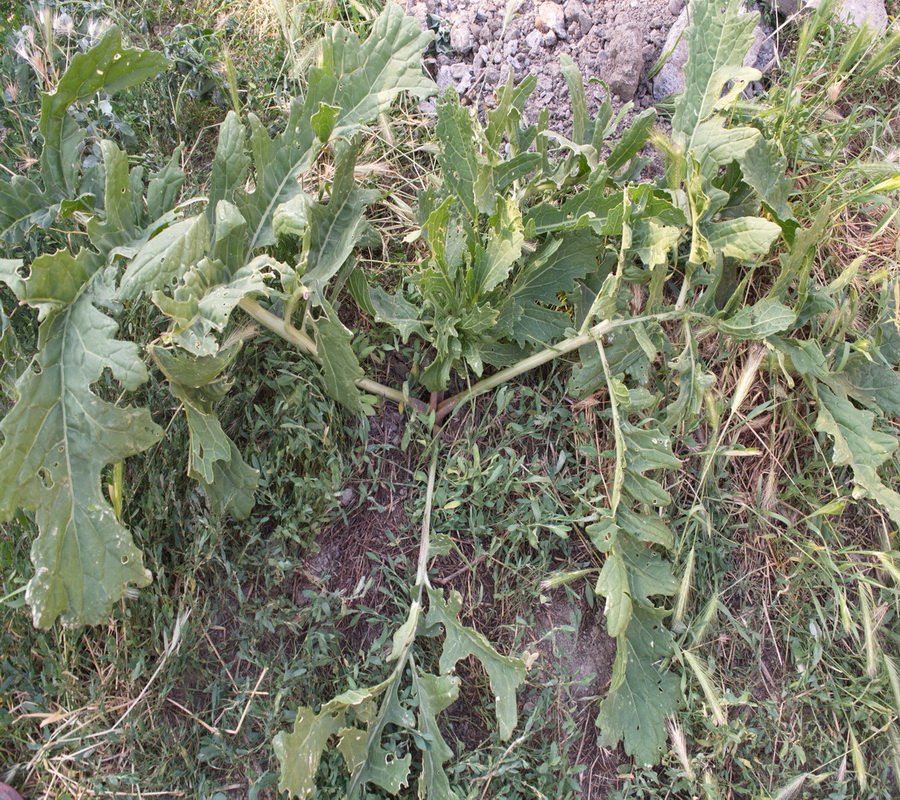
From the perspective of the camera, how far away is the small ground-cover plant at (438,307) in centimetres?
170

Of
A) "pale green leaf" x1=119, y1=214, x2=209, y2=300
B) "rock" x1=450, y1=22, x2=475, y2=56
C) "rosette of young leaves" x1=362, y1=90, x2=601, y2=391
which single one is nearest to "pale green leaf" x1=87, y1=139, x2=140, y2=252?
"pale green leaf" x1=119, y1=214, x2=209, y2=300

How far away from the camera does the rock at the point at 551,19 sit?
2.43 m

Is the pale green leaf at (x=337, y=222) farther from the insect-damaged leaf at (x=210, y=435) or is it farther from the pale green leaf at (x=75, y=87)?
the pale green leaf at (x=75, y=87)

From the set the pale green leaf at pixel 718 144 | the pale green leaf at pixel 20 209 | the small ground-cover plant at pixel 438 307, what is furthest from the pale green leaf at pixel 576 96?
the pale green leaf at pixel 20 209

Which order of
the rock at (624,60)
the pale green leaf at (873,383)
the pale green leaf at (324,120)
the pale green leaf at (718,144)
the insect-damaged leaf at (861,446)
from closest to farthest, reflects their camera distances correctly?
the pale green leaf at (324,120) < the pale green leaf at (718,144) < the insect-damaged leaf at (861,446) < the pale green leaf at (873,383) < the rock at (624,60)

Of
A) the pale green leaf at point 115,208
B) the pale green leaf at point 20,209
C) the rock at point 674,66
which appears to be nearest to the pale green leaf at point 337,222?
the pale green leaf at point 115,208

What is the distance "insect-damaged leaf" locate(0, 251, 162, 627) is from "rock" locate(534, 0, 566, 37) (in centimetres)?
166

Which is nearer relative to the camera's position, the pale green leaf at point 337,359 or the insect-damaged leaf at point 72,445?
the insect-damaged leaf at point 72,445

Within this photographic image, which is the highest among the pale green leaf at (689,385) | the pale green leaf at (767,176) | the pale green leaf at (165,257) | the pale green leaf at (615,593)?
the pale green leaf at (165,257)

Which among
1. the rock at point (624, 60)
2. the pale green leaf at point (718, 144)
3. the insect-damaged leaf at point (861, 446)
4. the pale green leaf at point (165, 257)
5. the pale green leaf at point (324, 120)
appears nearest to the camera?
the pale green leaf at point (165, 257)

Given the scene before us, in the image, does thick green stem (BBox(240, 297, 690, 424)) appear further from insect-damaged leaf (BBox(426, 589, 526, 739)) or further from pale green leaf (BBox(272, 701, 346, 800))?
pale green leaf (BBox(272, 701, 346, 800))

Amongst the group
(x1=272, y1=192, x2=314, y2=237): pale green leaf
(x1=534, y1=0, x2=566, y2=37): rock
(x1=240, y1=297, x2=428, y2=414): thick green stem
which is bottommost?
(x1=240, y1=297, x2=428, y2=414): thick green stem

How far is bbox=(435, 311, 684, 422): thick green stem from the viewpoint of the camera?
79.5 inches

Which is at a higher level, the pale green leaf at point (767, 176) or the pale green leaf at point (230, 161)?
the pale green leaf at point (230, 161)
